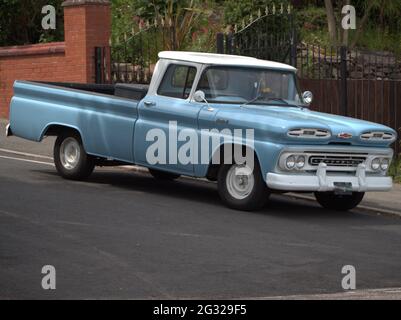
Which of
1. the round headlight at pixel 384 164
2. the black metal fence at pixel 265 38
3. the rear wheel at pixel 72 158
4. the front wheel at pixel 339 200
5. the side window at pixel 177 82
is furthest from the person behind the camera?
the black metal fence at pixel 265 38

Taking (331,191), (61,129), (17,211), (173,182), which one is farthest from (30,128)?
(331,191)

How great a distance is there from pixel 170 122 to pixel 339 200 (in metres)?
2.34

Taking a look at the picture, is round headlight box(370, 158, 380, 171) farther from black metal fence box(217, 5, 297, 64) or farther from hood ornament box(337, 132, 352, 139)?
black metal fence box(217, 5, 297, 64)

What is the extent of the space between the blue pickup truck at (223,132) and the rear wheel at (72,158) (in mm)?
14

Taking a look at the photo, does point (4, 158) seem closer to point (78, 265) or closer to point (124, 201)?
point (124, 201)

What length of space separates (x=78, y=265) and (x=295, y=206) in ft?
16.9

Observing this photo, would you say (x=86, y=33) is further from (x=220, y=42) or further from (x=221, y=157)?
(x=221, y=157)

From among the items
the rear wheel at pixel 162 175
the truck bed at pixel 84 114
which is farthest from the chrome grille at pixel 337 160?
the rear wheel at pixel 162 175

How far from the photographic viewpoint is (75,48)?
2334 centimetres

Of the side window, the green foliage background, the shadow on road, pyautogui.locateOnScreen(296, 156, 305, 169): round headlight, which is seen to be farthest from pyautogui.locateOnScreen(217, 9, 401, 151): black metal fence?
pyautogui.locateOnScreen(296, 156, 305, 169): round headlight

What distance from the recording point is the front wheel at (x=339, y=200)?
1419 centimetres

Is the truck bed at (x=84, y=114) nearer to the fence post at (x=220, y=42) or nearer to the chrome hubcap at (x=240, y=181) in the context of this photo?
the chrome hubcap at (x=240, y=181)

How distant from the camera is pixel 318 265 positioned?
1041 centimetres

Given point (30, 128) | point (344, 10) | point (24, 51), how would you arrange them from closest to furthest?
point (30, 128) < point (344, 10) < point (24, 51)
